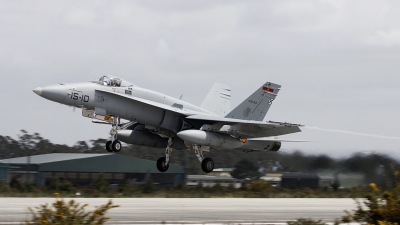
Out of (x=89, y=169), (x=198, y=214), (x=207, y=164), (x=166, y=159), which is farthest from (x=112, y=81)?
(x=89, y=169)

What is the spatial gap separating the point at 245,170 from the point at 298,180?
12.7ft

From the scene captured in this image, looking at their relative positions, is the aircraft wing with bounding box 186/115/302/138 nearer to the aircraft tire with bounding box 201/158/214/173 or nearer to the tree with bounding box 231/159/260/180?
the aircraft tire with bounding box 201/158/214/173

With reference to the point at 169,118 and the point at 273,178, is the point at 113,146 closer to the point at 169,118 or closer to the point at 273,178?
the point at 169,118

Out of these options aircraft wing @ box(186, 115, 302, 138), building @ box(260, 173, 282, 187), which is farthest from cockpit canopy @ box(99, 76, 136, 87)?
building @ box(260, 173, 282, 187)

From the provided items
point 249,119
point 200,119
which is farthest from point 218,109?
point 200,119

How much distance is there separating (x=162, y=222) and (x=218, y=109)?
1312 cm

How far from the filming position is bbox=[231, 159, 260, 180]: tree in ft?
97.4

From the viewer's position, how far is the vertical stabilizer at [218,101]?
24516 millimetres

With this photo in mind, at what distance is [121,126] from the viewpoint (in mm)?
20781

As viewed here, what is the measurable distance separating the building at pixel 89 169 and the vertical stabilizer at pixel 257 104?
1431 centimetres

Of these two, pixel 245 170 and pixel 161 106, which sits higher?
pixel 161 106

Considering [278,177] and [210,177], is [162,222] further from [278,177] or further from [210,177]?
[210,177]

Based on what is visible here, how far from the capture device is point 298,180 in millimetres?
27266

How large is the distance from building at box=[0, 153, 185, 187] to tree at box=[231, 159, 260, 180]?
556 cm
